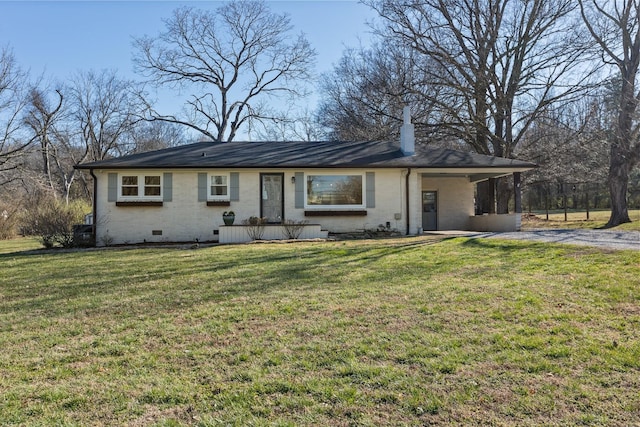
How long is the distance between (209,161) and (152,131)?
30376 mm

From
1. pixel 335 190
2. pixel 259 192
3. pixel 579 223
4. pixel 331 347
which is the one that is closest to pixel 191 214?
pixel 259 192

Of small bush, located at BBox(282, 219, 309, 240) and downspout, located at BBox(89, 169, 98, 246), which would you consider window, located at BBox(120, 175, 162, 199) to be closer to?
downspout, located at BBox(89, 169, 98, 246)

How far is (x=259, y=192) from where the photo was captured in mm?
14742

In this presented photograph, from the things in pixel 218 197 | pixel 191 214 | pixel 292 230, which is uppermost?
pixel 218 197

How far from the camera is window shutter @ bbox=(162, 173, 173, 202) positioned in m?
14.4

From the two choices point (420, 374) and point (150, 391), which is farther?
point (420, 374)

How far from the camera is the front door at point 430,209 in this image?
17969 millimetres

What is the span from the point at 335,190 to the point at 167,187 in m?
5.75

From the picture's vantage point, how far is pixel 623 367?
10.5 ft

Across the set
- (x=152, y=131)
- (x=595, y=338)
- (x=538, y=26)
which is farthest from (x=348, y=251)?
(x=152, y=131)

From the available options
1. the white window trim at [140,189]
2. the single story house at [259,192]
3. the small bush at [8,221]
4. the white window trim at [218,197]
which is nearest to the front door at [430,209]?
the single story house at [259,192]

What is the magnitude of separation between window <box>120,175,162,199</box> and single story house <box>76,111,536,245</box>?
3 centimetres

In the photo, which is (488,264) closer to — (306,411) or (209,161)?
(306,411)

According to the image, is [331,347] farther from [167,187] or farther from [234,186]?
[167,187]
